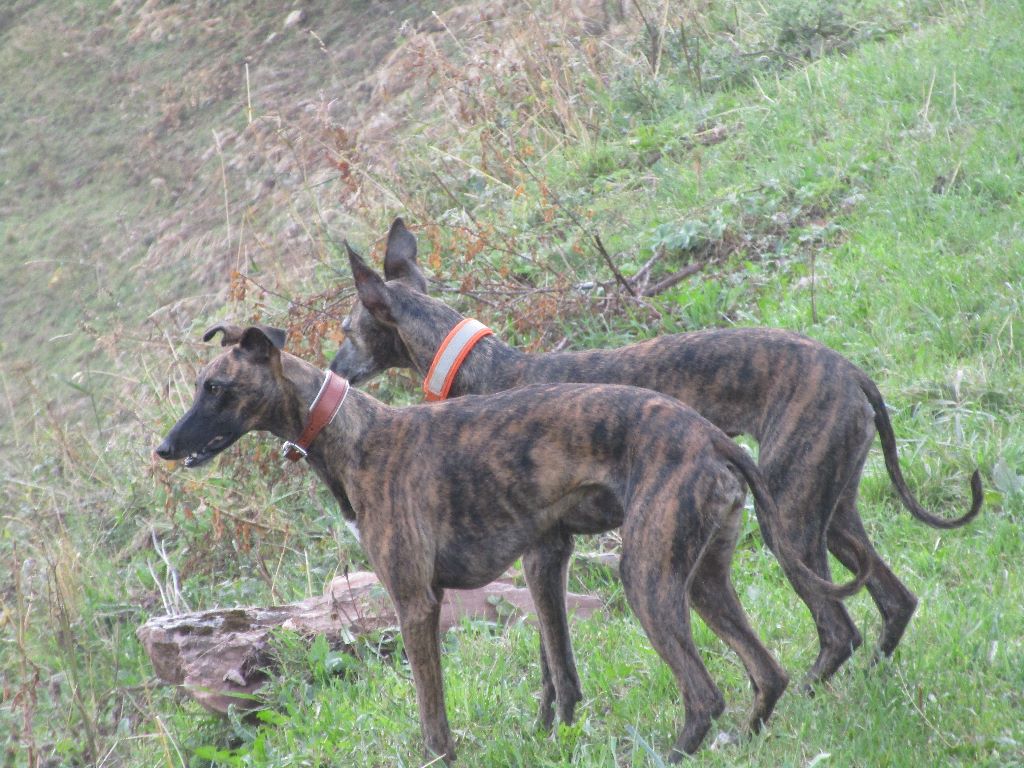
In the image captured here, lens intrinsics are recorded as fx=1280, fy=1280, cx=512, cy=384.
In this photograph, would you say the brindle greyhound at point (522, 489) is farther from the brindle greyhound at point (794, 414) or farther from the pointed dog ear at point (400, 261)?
the pointed dog ear at point (400, 261)

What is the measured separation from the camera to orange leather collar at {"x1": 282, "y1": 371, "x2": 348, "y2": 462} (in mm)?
5406

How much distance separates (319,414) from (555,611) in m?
1.31

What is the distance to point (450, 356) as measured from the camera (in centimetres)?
623

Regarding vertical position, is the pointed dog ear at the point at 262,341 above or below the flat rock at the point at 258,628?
above

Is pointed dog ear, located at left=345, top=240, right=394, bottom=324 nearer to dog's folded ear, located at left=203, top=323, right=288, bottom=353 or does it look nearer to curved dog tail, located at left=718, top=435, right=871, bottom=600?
dog's folded ear, located at left=203, top=323, right=288, bottom=353

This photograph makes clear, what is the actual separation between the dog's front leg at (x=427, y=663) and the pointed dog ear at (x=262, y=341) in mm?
1193

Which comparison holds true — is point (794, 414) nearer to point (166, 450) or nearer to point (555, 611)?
point (555, 611)

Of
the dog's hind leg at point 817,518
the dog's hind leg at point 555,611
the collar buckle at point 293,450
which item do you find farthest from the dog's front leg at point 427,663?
the dog's hind leg at point 817,518

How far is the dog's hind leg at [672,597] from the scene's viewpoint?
4.65 meters

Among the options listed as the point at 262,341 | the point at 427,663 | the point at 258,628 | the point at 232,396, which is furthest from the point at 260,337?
the point at 258,628

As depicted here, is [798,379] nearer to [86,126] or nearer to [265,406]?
[265,406]

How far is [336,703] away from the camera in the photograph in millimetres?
6188

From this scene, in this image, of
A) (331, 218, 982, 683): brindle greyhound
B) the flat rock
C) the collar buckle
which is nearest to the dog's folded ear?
the collar buckle

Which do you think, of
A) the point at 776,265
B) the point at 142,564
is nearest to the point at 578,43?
the point at 776,265
